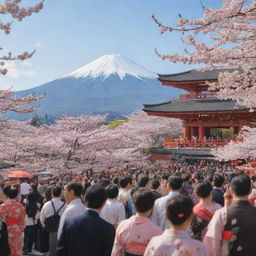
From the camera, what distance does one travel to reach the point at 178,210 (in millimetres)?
2689

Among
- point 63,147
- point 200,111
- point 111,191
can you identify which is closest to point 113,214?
point 111,191

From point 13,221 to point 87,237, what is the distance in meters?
2.51

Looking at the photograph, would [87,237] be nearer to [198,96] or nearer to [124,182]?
[124,182]

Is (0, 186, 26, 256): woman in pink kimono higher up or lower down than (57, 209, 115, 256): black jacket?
lower down

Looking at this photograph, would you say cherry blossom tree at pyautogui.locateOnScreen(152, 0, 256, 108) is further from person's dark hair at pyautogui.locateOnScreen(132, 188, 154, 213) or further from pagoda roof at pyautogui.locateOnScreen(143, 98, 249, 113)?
pagoda roof at pyautogui.locateOnScreen(143, 98, 249, 113)

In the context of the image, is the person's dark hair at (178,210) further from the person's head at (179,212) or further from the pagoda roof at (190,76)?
the pagoda roof at (190,76)

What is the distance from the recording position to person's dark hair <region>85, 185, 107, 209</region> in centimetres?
347

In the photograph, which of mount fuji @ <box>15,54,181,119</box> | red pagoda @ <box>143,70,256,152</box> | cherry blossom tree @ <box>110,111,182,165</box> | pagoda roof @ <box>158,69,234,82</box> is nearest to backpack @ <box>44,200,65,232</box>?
red pagoda @ <box>143,70,256,152</box>

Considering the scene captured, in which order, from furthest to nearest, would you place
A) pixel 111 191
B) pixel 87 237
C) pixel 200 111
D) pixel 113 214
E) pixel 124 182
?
pixel 200 111 → pixel 124 182 → pixel 111 191 → pixel 113 214 → pixel 87 237

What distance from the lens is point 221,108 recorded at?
76.1ft

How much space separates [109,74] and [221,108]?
6657 inches

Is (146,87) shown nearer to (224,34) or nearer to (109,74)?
(109,74)

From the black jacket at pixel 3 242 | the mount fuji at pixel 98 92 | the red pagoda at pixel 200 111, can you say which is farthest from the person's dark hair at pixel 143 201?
the mount fuji at pixel 98 92

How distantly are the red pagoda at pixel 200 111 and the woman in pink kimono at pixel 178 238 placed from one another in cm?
2026
